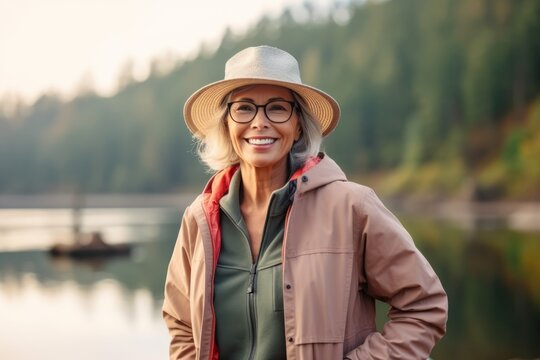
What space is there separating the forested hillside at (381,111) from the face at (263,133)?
3242 centimetres

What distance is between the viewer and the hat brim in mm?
1834

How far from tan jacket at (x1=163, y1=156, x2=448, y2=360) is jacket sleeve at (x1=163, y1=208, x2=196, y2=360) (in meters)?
0.13

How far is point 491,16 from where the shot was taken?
162ft

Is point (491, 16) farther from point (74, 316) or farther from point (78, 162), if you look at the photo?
point (78, 162)

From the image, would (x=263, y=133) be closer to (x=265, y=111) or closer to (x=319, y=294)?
(x=265, y=111)

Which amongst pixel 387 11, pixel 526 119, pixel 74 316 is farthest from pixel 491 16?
pixel 74 316

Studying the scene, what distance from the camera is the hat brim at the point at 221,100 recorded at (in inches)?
72.2

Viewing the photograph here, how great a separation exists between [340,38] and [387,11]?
10.8m

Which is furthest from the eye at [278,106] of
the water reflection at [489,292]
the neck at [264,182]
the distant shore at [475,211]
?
the distant shore at [475,211]

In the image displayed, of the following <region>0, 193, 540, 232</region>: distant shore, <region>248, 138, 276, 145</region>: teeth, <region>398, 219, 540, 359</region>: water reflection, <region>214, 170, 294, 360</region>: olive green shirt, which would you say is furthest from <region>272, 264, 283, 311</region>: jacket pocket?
<region>0, 193, 540, 232</region>: distant shore

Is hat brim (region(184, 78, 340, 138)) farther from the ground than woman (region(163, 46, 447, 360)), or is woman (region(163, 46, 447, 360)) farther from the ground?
hat brim (region(184, 78, 340, 138))

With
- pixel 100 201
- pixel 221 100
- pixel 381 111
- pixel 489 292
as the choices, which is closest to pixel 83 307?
pixel 489 292

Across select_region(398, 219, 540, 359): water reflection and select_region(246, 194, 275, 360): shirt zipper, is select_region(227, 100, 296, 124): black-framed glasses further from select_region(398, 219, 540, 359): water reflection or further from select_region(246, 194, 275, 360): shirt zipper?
select_region(398, 219, 540, 359): water reflection

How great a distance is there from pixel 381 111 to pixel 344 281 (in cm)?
5635
